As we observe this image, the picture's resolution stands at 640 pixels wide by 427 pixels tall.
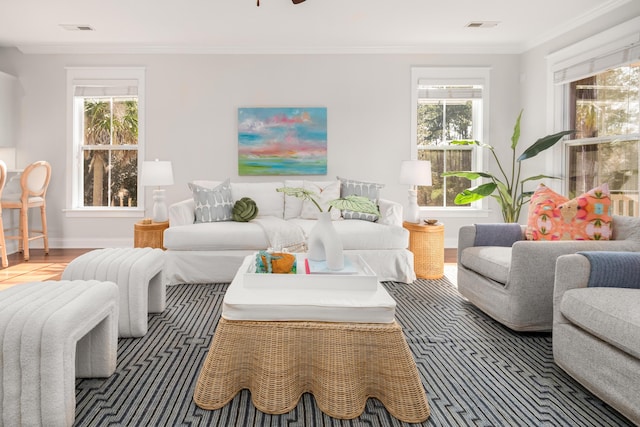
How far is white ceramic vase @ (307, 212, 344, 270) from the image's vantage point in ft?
7.32

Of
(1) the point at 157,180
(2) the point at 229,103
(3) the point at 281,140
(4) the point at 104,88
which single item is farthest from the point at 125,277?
(4) the point at 104,88

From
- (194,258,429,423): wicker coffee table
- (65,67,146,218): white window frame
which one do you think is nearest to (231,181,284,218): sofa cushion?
(65,67,146,218): white window frame

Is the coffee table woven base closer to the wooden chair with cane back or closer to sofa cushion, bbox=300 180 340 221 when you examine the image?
sofa cushion, bbox=300 180 340 221

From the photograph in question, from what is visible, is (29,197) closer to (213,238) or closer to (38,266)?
(38,266)

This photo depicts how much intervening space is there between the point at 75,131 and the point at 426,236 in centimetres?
451

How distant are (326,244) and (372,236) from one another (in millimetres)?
1786

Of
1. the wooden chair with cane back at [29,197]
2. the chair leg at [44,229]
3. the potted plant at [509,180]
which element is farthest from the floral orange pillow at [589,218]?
the chair leg at [44,229]

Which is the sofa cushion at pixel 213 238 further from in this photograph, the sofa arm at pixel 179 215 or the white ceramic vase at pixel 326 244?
the white ceramic vase at pixel 326 244

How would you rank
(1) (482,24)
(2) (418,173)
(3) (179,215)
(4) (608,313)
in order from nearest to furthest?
(4) (608,313) → (3) (179,215) → (2) (418,173) → (1) (482,24)

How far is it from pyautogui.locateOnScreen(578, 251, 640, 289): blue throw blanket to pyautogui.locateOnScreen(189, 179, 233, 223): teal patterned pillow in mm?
3176

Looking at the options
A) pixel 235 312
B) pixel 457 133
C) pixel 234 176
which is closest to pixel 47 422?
pixel 235 312


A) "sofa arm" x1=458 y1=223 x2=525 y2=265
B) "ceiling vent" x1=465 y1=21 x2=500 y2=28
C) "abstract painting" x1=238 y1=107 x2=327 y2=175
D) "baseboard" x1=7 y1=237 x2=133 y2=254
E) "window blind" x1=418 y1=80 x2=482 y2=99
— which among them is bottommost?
"baseboard" x1=7 y1=237 x2=133 y2=254

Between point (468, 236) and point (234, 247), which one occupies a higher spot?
point (468, 236)

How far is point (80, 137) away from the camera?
18.6 ft
